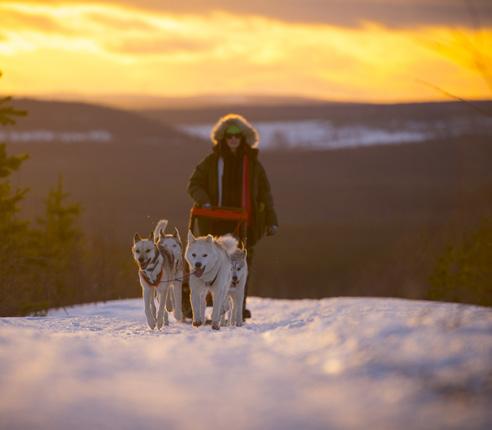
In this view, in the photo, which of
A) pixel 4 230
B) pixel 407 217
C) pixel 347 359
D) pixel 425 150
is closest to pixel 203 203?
pixel 347 359

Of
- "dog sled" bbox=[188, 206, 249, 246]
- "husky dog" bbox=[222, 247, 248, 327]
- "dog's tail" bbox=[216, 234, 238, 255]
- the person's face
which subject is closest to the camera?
"dog's tail" bbox=[216, 234, 238, 255]

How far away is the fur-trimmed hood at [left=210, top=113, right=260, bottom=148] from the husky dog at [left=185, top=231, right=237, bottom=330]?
2.00 meters

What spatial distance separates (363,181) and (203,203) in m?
127

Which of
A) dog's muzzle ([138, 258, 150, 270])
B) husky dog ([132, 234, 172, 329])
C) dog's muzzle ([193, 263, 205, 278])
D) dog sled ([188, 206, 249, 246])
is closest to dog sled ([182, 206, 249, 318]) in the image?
dog sled ([188, 206, 249, 246])

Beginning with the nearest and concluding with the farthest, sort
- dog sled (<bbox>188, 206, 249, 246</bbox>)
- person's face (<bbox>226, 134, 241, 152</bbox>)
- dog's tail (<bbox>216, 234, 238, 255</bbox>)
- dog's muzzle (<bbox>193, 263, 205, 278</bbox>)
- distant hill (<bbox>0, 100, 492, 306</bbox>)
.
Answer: dog's muzzle (<bbox>193, 263, 205, 278</bbox>), dog's tail (<bbox>216, 234, 238, 255</bbox>), dog sled (<bbox>188, 206, 249, 246</bbox>), person's face (<bbox>226, 134, 241, 152</bbox>), distant hill (<bbox>0, 100, 492, 306</bbox>)

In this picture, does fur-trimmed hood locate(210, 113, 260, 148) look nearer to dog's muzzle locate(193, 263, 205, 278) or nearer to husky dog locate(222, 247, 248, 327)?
husky dog locate(222, 247, 248, 327)

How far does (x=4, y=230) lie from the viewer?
17469mm

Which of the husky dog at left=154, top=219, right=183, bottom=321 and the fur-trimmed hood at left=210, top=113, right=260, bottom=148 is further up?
the fur-trimmed hood at left=210, top=113, right=260, bottom=148

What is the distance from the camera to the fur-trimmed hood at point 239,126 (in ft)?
30.3

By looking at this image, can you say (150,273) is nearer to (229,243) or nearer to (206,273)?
(206,273)

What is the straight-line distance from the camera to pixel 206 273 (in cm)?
756

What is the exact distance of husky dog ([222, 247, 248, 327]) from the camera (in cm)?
840

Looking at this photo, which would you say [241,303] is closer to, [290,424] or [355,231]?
[290,424]

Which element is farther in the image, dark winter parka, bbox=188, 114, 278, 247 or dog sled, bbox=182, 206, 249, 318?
dark winter parka, bbox=188, 114, 278, 247
